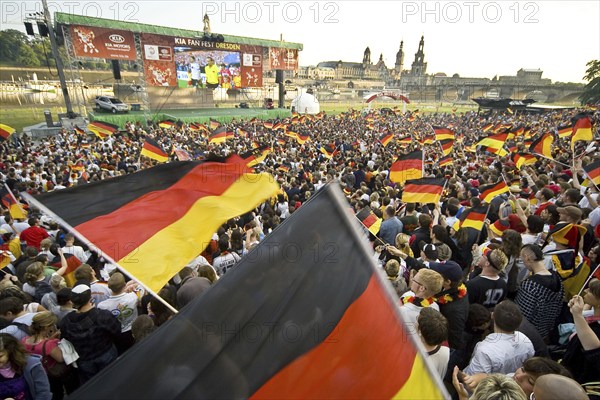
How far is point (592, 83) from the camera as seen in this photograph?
51.8m

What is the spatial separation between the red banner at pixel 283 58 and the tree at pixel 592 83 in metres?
45.1

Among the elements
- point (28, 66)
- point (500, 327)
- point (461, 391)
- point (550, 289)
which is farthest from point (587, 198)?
point (28, 66)

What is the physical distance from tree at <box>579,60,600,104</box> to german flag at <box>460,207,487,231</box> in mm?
61667

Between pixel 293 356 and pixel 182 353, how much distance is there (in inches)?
19.0

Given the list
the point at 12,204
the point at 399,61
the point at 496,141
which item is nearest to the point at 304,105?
the point at 496,141

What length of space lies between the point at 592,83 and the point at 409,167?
63814 millimetres

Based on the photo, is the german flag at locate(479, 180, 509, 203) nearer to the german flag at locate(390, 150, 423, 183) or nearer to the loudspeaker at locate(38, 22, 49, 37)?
the german flag at locate(390, 150, 423, 183)

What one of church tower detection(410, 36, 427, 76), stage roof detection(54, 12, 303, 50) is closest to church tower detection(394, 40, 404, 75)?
church tower detection(410, 36, 427, 76)

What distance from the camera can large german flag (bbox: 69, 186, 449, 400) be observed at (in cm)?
129

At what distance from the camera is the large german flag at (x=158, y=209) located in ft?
8.68

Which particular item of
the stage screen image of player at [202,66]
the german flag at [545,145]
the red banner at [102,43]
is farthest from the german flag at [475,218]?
the stage screen image of player at [202,66]

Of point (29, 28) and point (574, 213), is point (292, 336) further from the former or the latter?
point (29, 28)

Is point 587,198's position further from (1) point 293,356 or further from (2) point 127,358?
(2) point 127,358

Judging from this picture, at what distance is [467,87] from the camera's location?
8194 centimetres
